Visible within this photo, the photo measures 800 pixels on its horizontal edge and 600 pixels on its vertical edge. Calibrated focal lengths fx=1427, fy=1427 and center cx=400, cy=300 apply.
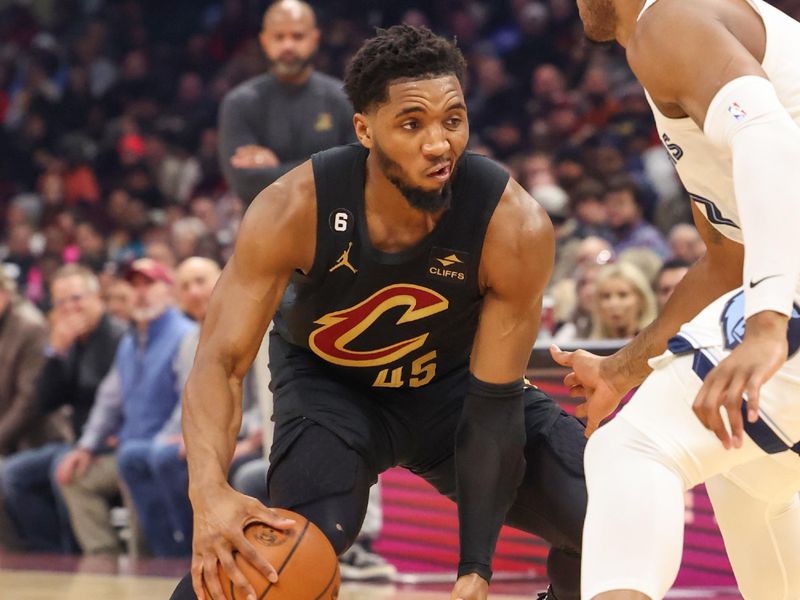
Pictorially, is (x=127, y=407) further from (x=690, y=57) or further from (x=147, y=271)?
(x=690, y=57)

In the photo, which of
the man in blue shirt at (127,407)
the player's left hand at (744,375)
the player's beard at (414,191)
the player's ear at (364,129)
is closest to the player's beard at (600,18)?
the player's beard at (414,191)

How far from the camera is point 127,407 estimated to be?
27.2ft

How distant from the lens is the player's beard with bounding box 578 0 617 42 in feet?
10.9

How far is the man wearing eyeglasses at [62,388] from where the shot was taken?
8.78 m

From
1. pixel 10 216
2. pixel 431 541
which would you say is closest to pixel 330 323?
pixel 431 541

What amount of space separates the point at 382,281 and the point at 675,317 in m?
0.79

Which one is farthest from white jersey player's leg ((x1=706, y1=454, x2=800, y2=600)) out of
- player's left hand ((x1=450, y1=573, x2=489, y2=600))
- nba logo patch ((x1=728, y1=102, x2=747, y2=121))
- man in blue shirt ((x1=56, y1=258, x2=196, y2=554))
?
man in blue shirt ((x1=56, y1=258, x2=196, y2=554))

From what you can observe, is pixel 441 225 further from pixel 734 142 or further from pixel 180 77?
pixel 180 77

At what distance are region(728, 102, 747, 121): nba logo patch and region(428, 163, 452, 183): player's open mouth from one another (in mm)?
1059

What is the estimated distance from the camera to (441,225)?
385 cm

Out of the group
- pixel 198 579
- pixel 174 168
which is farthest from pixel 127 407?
pixel 174 168

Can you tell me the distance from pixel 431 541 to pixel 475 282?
3.17 m

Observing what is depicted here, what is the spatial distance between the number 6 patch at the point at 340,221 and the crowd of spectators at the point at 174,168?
258 centimetres

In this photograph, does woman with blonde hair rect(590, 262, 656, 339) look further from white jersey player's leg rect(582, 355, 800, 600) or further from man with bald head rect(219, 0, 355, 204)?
white jersey player's leg rect(582, 355, 800, 600)
